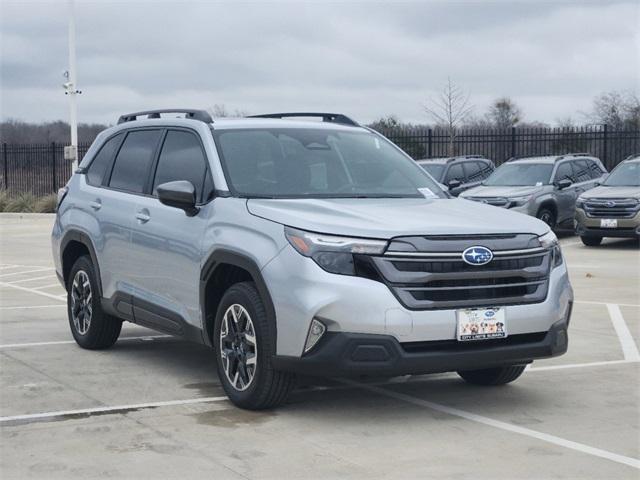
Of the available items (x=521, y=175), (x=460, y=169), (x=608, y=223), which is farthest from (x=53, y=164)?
(x=608, y=223)

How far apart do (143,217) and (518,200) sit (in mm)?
14559

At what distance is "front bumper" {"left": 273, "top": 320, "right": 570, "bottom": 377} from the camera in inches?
242

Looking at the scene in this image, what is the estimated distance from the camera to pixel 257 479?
17.4 feet

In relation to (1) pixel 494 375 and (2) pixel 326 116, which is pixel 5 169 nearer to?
(2) pixel 326 116

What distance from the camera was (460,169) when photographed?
82.7 ft

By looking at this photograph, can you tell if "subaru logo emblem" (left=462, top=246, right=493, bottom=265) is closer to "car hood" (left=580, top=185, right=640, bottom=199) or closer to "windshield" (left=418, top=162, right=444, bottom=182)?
"car hood" (left=580, top=185, right=640, bottom=199)

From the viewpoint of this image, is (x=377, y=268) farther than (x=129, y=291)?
No

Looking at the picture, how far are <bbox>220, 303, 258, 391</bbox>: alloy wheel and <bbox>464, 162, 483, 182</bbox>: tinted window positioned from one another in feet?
62.9

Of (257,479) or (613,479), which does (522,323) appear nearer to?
(613,479)

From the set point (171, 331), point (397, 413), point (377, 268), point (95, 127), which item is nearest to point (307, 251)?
point (377, 268)

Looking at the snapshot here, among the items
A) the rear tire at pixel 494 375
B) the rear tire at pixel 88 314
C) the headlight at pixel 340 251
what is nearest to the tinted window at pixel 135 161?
the rear tire at pixel 88 314

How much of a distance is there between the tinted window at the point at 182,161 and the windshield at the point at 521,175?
50.4ft

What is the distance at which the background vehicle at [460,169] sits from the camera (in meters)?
24.3

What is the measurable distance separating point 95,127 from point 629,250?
39.4 meters
